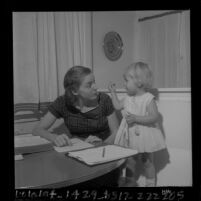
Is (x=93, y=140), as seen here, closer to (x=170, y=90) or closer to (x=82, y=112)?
(x=82, y=112)

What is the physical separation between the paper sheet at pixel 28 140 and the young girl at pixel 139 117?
0.29 m

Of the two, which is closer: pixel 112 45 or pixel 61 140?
pixel 61 140

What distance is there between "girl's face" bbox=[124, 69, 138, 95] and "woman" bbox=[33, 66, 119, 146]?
0.33 ft

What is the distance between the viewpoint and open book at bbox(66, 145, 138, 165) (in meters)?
0.76

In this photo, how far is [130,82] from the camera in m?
1.01

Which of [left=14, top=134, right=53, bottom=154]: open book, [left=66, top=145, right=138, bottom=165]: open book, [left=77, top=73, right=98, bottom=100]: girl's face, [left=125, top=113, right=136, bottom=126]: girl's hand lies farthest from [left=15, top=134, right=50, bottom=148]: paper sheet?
[left=125, top=113, right=136, bottom=126]: girl's hand

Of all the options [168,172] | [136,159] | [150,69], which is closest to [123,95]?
[150,69]

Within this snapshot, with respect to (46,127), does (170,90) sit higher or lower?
higher

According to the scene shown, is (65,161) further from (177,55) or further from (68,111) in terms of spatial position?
(177,55)

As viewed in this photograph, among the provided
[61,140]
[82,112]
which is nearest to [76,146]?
[61,140]

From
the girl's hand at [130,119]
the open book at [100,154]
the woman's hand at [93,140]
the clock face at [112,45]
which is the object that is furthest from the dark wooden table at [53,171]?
the clock face at [112,45]

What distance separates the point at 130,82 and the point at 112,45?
18 cm

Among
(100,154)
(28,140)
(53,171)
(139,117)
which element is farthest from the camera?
(139,117)

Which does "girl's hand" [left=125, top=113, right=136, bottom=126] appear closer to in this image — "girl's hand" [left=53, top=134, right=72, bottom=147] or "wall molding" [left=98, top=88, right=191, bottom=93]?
"wall molding" [left=98, top=88, right=191, bottom=93]
